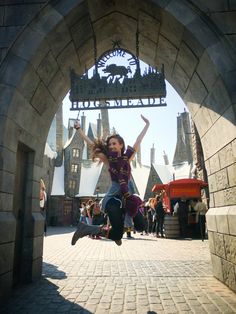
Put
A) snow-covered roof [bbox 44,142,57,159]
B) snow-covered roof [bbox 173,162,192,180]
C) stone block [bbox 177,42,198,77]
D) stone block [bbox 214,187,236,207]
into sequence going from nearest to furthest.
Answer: stone block [bbox 214,187,236,207] < stone block [bbox 177,42,198,77] < snow-covered roof [bbox 44,142,57,159] < snow-covered roof [bbox 173,162,192,180]

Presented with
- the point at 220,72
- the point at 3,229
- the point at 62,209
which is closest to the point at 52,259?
the point at 3,229

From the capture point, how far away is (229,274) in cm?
411

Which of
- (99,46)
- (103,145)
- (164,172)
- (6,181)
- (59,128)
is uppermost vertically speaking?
(59,128)

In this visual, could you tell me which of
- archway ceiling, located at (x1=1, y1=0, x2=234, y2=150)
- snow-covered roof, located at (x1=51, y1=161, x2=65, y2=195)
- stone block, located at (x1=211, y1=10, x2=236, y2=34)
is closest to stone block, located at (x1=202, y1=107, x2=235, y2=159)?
archway ceiling, located at (x1=1, y1=0, x2=234, y2=150)

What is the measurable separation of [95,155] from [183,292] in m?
2.52

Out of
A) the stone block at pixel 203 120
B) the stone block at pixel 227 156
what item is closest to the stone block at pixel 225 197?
the stone block at pixel 227 156

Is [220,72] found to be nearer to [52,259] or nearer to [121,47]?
[121,47]

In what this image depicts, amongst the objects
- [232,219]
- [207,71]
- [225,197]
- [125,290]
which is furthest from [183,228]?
[207,71]

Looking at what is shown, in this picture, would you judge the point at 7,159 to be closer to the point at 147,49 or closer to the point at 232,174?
the point at 232,174

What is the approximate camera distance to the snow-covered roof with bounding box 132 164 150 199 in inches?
1261

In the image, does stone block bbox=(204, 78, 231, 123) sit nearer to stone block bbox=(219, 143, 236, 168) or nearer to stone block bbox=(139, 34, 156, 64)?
stone block bbox=(219, 143, 236, 168)

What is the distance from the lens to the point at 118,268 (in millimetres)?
5957

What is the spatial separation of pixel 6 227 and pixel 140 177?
3148 cm

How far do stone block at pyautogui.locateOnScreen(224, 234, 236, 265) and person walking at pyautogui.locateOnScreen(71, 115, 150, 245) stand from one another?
4.95 ft
